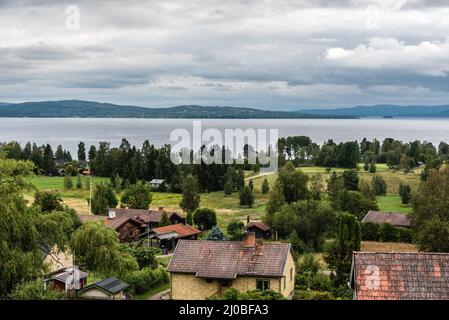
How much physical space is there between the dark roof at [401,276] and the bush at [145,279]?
13.2 m

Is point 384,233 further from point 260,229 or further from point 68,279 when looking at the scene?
point 68,279

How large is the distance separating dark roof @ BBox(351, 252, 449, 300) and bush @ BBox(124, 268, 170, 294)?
13247 millimetres

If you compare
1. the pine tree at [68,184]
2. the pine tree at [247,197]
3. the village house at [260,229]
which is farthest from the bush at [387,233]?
the pine tree at [68,184]

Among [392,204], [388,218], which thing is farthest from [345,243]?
[392,204]

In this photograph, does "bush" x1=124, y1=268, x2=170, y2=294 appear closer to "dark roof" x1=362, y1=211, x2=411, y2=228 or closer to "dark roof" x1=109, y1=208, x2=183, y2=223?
"dark roof" x1=109, y1=208, x2=183, y2=223

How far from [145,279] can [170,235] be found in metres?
12.9

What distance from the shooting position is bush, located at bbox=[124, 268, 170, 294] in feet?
82.2

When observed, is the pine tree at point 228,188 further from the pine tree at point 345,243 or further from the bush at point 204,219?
the pine tree at point 345,243
